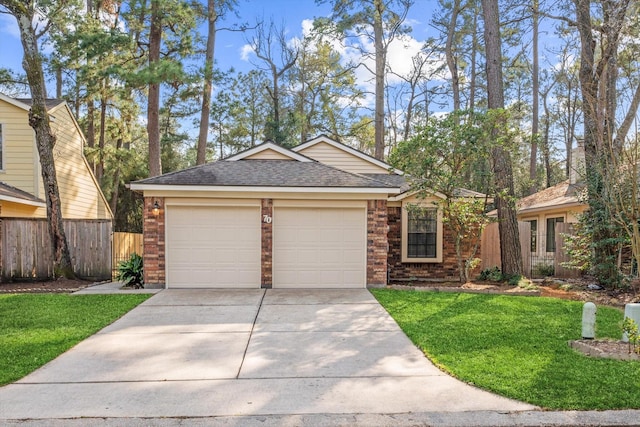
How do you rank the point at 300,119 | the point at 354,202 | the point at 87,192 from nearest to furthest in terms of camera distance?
the point at 354,202 < the point at 87,192 < the point at 300,119

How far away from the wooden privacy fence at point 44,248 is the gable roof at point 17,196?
3.14 feet

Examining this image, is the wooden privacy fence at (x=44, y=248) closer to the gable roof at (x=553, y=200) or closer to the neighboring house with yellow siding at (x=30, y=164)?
the neighboring house with yellow siding at (x=30, y=164)

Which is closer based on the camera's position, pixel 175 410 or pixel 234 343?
pixel 175 410

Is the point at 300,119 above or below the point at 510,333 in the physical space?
above

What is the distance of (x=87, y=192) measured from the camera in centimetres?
1619

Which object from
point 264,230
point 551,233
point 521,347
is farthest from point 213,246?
point 551,233

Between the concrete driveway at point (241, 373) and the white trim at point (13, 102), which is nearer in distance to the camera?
the concrete driveway at point (241, 373)

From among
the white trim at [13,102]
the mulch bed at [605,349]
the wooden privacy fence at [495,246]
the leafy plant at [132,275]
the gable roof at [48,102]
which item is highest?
the gable roof at [48,102]

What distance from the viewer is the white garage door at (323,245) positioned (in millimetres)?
9531

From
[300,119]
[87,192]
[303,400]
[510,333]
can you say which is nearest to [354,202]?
[510,333]

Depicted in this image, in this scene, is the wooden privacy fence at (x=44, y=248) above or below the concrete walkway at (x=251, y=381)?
above

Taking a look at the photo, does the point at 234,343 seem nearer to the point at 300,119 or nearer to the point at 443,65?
the point at 300,119

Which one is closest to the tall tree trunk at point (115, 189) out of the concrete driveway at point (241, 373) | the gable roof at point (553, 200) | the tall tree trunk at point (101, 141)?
the tall tree trunk at point (101, 141)

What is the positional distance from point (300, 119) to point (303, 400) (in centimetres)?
2234
